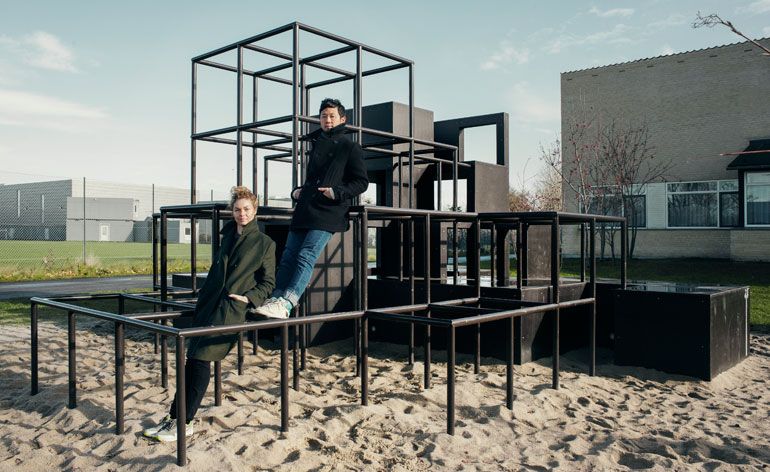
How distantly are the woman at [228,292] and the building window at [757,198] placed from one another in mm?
18069

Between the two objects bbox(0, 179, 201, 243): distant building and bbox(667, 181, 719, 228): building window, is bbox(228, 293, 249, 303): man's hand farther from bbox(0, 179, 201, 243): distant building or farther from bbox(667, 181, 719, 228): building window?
bbox(0, 179, 201, 243): distant building

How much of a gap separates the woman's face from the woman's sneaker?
1.24 metres

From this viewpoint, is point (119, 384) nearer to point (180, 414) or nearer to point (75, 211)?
point (180, 414)

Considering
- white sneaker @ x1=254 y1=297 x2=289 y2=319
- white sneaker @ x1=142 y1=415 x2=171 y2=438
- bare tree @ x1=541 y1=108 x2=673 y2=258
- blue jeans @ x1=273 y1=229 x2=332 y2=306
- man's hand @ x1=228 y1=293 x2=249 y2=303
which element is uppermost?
bare tree @ x1=541 y1=108 x2=673 y2=258

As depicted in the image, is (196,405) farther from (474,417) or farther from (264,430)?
(474,417)

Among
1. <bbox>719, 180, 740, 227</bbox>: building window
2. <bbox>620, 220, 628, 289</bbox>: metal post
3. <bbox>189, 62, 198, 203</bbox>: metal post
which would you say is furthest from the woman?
<bbox>719, 180, 740, 227</bbox>: building window

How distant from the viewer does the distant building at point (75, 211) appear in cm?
4288

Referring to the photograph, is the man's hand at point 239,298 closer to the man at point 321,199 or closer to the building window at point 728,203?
the man at point 321,199

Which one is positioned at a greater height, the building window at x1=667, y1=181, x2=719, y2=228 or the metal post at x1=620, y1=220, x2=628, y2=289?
the building window at x1=667, y1=181, x2=719, y2=228

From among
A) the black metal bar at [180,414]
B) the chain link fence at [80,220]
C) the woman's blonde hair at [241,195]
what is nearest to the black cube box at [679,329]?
the woman's blonde hair at [241,195]

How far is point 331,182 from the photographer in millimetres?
4473

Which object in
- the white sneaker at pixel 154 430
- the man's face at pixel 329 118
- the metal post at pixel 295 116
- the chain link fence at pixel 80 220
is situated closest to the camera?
the white sneaker at pixel 154 430

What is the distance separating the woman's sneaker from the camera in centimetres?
364

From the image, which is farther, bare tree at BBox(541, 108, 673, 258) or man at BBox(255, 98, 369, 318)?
bare tree at BBox(541, 108, 673, 258)
